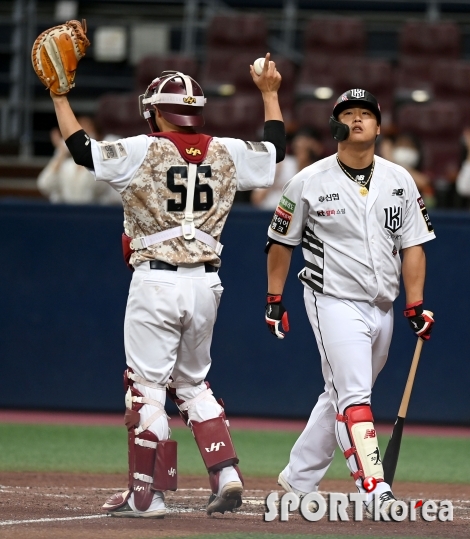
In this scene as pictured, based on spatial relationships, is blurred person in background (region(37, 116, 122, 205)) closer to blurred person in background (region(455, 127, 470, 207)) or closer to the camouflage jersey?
blurred person in background (region(455, 127, 470, 207))

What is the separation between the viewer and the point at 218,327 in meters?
9.40

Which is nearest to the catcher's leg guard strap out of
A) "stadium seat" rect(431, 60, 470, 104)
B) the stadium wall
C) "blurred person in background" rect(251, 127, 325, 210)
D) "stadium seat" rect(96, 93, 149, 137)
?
the stadium wall

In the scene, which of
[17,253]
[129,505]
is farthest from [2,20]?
[129,505]

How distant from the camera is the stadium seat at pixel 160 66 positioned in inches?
545

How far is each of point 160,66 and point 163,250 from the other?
29.7ft

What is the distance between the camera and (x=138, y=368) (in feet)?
17.0

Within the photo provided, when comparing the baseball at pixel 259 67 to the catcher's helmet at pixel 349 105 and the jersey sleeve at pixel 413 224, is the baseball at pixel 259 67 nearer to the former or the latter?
the catcher's helmet at pixel 349 105

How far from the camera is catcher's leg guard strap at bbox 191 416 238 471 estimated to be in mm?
5266

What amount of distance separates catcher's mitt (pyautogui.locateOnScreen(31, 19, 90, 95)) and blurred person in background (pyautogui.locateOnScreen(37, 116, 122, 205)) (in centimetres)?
537

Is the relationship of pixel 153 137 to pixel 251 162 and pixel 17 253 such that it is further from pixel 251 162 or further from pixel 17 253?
pixel 17 253

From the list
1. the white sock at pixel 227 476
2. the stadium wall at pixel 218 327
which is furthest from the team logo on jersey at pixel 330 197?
the stadium wall at pixel 218 327

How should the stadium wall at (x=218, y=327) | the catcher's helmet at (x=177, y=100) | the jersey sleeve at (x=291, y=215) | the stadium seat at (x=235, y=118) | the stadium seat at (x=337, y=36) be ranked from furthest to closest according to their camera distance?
the stadium seat at (x=337, y=36) < the stadium seat at (x=235, y=118) < the stadium wall at (x=218, y=327) < the jersey sleeve at (x=291, y=215) < the catcher's helmet at (x=177, y=100)

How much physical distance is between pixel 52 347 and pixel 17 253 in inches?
33.1

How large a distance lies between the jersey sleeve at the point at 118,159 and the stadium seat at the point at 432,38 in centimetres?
973
